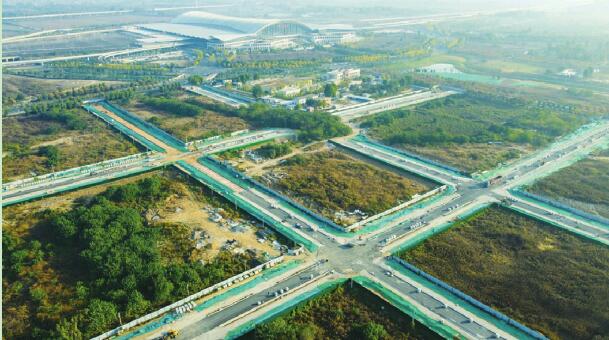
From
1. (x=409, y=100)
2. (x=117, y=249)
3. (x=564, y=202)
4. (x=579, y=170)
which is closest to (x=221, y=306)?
(x=117, y=249)

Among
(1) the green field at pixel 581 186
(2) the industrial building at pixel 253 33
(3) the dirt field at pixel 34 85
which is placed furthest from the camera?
(2) the industrial building at pixel 253 33

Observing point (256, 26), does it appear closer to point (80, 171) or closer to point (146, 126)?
point (146, 126)

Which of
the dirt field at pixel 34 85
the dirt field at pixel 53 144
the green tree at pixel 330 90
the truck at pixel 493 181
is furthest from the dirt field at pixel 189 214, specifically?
the dirt field at pixel 34 85

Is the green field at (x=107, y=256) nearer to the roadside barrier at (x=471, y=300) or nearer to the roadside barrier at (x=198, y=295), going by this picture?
the roadside barrier at (x=198, y=295)

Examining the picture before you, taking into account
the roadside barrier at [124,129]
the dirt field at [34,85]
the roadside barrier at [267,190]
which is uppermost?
the roadside barrier at [267,190]

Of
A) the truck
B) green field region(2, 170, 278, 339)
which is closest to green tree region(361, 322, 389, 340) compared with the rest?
green field region(2, 170, 278, 339)

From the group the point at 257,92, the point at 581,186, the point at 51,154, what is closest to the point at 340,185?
the point at 581,186

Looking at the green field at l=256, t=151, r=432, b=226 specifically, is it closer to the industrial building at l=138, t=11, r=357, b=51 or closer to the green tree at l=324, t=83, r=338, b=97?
the green tree at l=324, t=83, r=338, b=97
